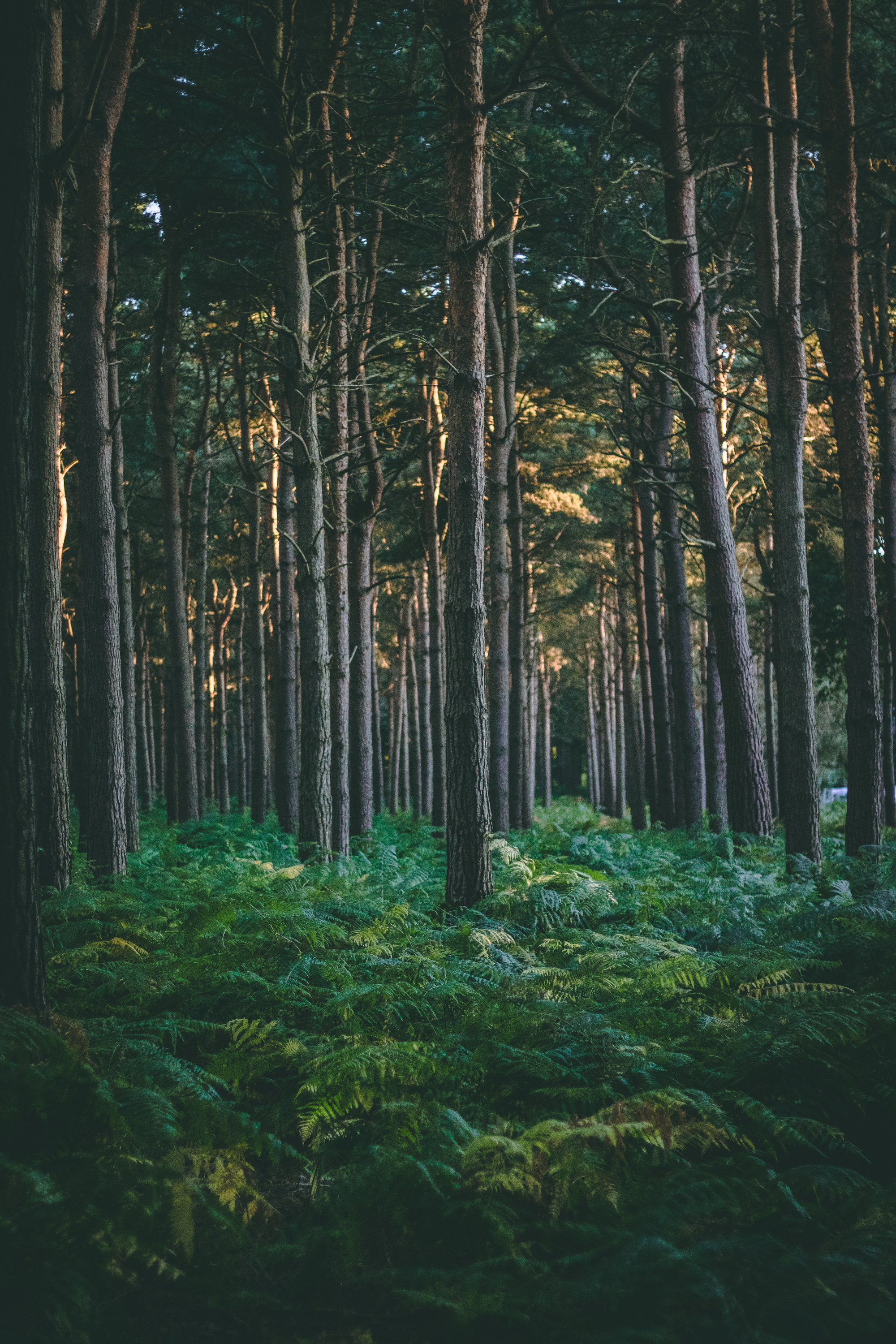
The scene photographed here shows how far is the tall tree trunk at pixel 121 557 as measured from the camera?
10.8 m

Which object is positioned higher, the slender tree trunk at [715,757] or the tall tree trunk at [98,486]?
the tall tree trunk at [98,486]

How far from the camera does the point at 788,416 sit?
31.1 ft

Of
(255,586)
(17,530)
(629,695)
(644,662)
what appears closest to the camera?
(17,530)

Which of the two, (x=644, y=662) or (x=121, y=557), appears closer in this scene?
(x=121, y=557)

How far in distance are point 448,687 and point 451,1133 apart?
4.12 m

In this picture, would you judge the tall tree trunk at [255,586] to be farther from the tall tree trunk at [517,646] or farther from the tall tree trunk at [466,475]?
the tall tree trunk at [466,475]

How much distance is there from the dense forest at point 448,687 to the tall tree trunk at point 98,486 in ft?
0.16

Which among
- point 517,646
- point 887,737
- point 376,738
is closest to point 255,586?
point 517,646

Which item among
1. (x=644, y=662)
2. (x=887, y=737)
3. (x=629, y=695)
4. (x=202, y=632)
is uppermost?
(x=202, y=632)

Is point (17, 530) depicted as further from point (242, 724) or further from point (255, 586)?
point (242, 724)

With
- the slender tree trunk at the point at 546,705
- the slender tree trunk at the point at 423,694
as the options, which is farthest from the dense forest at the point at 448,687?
the slender tree trunk at the point at 546,705

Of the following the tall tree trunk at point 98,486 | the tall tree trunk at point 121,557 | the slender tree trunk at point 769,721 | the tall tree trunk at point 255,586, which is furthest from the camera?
the slender tree trunk at point 769,721

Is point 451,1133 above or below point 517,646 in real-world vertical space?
below

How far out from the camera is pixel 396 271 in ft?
47.4
